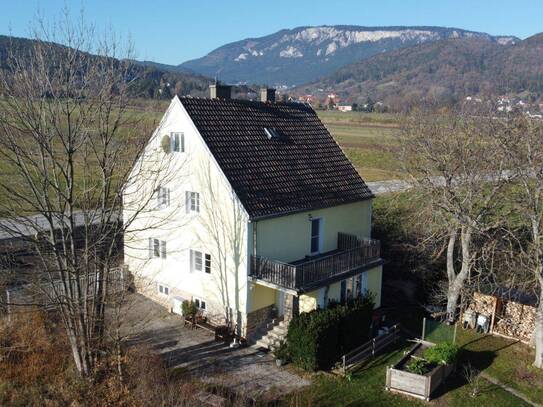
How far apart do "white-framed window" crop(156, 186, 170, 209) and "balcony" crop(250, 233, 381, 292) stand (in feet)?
18.5

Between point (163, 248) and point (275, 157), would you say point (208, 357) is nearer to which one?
point (163, 248)

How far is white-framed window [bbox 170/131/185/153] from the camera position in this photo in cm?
2295

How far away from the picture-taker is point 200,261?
23516 mm

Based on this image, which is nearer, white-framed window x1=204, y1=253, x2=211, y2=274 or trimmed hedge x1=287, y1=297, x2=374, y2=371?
trimmed hedge x1=287, y1=297, x2=374, y2=371

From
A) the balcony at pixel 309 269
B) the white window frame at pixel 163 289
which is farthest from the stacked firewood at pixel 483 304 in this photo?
the white window frame at pixel 163 289

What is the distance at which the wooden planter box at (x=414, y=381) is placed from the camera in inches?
713

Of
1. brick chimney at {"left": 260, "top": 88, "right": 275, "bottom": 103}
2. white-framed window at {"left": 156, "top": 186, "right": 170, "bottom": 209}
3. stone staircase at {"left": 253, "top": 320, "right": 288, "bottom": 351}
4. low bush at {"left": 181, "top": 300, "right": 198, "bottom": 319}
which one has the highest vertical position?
brick chimney at {"left": 260, "top": 88, "right": 275, "bottom": 103}

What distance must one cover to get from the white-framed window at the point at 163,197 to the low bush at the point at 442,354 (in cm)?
1289

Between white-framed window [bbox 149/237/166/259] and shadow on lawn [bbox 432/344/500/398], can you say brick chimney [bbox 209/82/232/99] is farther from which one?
Answer: shadow on lawn [bbox 432/344/500/398]

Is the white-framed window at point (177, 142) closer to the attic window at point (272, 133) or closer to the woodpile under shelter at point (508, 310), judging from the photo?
the attic window at point (272, 133)

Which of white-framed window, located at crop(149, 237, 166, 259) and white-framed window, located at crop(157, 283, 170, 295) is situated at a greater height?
white-framed window, located at crop(149, 237, 166, 259)

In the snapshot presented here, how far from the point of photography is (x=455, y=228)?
23.7m

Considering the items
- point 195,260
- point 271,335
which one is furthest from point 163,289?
point 271,335

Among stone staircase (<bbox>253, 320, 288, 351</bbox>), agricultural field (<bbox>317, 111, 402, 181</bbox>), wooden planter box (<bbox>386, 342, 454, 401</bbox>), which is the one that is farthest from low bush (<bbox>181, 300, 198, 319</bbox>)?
agricultural field (<bbox>317, 111, 402, 181</bbox>)
